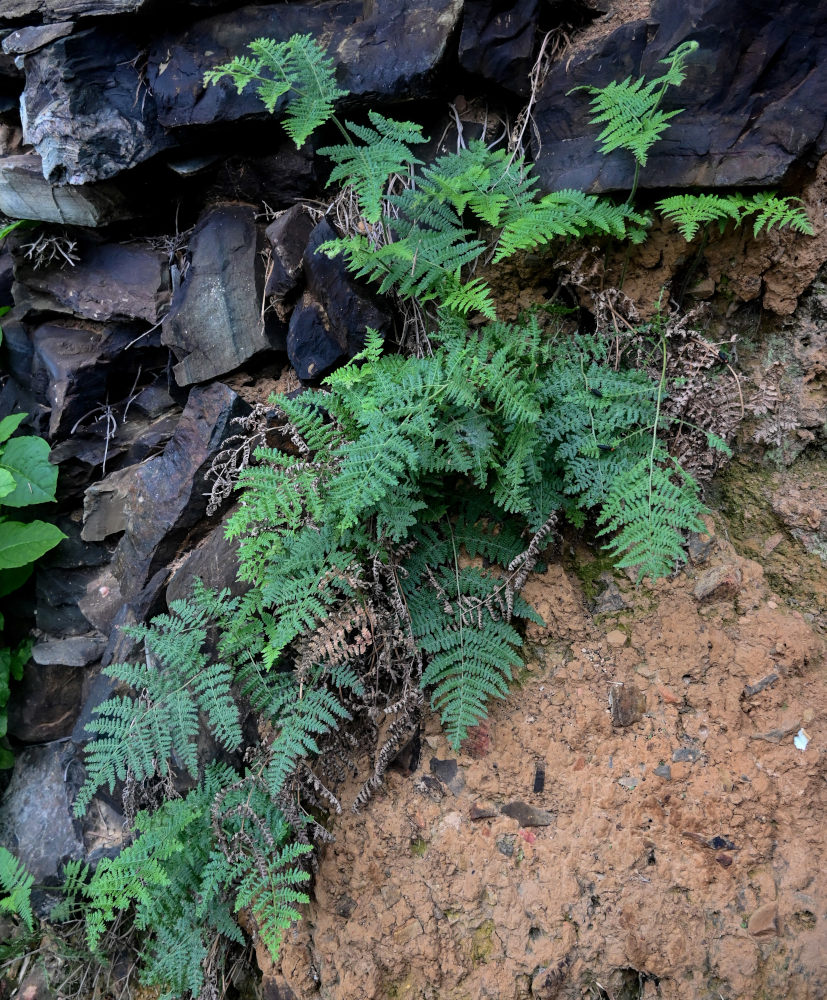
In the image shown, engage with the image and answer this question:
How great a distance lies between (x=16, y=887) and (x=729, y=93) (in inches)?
214

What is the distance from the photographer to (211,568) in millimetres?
3643

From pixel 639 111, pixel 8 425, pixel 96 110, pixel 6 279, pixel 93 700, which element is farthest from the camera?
pixel 6 279

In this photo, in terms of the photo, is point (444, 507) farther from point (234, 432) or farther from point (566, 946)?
point (566, 946)

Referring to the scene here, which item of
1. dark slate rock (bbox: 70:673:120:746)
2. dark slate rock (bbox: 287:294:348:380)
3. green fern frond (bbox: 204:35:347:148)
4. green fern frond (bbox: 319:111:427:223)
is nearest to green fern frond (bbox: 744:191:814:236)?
green fern frond (bbox: 319:111:427:223)

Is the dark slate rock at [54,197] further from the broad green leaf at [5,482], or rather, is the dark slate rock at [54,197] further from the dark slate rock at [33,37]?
the broad green leaf at [5,482]

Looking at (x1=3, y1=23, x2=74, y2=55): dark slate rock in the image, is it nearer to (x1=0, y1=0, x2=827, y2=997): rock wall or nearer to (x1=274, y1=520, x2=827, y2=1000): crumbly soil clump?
(x1=0, y1=0, x2=827, y2=997): rock wall

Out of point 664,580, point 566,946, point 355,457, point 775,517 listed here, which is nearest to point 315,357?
point 355,457

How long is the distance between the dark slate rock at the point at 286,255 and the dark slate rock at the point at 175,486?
Answer: 1.99 ft

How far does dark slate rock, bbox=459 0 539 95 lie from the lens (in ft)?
11.2

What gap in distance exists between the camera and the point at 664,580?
3045 mm

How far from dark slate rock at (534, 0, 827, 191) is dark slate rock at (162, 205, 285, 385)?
1.86 metres

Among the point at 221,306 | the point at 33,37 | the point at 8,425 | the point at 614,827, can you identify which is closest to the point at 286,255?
the point at 221,306

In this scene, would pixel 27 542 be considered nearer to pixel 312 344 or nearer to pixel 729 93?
pixel 312 344

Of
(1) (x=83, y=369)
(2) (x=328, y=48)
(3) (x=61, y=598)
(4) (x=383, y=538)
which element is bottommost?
(3) (x=61, y=598)
